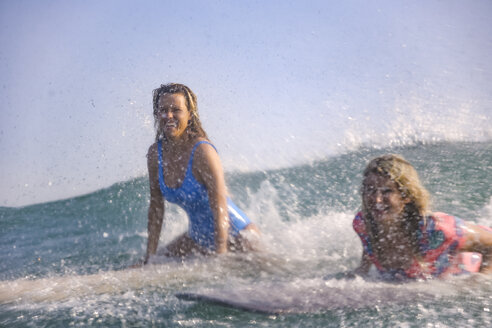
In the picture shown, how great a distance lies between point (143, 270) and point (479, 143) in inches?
608

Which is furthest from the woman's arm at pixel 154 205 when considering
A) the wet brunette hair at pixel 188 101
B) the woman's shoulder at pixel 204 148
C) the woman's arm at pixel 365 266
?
the woman's arm at pixel 365 266

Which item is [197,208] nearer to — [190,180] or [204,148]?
[190,180]

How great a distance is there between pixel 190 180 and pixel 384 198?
1.38 metres

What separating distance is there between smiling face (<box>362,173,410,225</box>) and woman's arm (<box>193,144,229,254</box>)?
1.02 m

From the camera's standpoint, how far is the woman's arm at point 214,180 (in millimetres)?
2926

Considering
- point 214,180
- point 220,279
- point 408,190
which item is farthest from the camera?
point 214,180

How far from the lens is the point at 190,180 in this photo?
117 inches

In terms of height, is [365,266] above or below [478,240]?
below

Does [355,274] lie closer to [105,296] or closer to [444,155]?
[105,296]

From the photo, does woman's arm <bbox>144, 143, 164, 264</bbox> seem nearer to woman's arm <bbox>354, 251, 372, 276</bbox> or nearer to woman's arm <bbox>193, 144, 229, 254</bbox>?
woman's arm <bbox>193, 144, 229, 254</bbox>

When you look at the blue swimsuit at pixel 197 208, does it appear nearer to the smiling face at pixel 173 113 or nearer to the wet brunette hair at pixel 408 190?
the smiling face at pixel 173 113

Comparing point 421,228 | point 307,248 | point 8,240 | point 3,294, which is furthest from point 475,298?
point 8,240

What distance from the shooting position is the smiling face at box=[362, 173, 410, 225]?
8.55 ft

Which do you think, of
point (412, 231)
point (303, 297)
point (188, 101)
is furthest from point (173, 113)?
point (412, 231)
